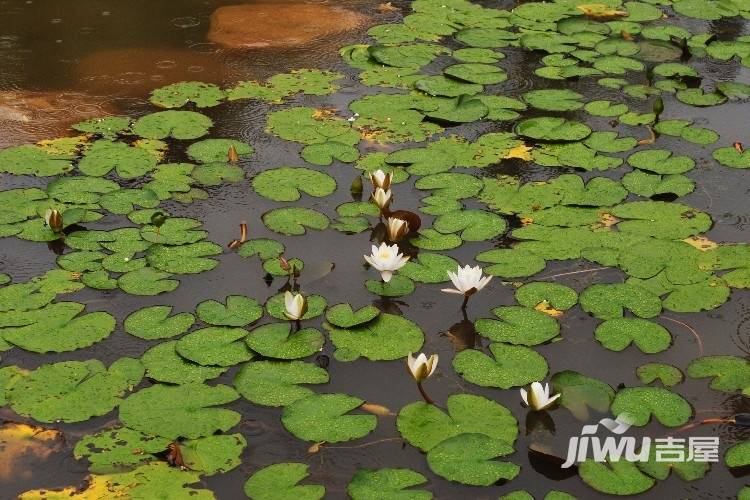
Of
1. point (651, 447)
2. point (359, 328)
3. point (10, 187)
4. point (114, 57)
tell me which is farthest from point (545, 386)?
point (114, 57)

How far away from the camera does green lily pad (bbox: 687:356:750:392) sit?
11.3 feet

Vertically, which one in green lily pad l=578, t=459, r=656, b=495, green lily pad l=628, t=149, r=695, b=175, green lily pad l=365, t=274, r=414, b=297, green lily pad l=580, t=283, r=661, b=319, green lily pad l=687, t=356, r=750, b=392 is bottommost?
green lily pad l=578, t=459, r=656, b=495

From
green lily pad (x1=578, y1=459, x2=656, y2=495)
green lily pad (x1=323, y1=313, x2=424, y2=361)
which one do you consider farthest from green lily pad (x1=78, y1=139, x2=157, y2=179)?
green lily pad (x1=578, y1=459, x2=656, y2=495)

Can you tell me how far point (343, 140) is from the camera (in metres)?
5.16

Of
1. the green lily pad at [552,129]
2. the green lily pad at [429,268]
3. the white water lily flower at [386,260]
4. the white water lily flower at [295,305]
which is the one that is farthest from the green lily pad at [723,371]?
the green lily pad at [552,129]

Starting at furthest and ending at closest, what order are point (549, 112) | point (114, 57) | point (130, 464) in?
1. point (114, 57)
2. point (549, 112)
3. point (130, 464)

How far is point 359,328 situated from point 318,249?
2.07 ft

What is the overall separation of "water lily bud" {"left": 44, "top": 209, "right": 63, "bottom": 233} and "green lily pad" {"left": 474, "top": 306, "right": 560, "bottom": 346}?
1901 millimetres

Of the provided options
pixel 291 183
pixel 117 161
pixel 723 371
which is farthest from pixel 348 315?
pixel 117 161

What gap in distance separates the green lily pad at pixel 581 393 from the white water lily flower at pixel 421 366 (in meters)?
0.45

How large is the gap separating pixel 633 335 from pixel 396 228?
1.11 meters

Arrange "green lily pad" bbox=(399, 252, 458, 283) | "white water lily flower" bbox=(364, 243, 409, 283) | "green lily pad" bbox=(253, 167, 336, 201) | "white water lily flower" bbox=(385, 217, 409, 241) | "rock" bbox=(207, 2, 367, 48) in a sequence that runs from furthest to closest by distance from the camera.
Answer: "rock" bbox=(207, 2, 367, 48), "green lily pad" bbox=(253, 167, 336, 201), "white water lily flower" bbox=(385, 217, 409, 241), "green lily pad" bbox=(399, 252, 458, 283), "white water lily flower" bbox=(364, 243, 409, 283)

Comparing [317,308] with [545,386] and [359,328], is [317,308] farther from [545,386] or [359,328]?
[545,386]

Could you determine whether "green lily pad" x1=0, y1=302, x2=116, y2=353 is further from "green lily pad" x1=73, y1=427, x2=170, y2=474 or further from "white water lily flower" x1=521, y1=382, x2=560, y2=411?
"white water lily flower" x1=521, y1=382, x2=560, y2=411
